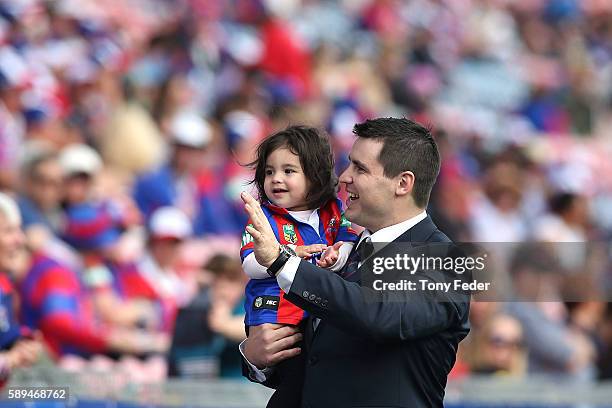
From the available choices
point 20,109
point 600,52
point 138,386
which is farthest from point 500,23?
point 138,386

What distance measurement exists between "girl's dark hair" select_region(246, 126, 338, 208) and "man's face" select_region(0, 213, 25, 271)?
187cm

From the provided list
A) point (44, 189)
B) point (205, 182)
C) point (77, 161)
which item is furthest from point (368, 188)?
point (205, 182)

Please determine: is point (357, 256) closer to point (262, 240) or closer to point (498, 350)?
point (262, 240)

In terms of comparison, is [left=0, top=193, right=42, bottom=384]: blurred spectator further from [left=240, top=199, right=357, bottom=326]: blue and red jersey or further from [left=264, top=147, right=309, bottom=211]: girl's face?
[left=264, top=147, right=309, bottom=211]: girl's face

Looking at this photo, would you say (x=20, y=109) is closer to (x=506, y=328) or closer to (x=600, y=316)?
(x=506, y=328)

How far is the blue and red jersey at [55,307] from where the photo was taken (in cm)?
661

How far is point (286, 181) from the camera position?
4000 millimetres

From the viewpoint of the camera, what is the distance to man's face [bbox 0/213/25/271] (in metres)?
5.59

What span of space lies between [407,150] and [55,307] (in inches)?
134

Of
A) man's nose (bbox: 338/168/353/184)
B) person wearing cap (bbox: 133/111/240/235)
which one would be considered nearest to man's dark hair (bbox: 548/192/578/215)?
person wearing cap (bbox: 133/111/240/235)

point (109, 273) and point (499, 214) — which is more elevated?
point (499, 214)

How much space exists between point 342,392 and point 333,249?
0.44 m

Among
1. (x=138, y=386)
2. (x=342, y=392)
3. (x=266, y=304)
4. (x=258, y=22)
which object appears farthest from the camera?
(x=258, y=22)

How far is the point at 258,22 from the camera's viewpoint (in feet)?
43.3
